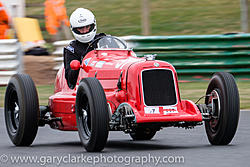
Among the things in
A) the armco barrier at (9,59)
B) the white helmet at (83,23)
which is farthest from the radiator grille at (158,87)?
the armco barrier at (9,59)

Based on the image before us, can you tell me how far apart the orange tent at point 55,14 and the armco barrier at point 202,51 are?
7112 mm

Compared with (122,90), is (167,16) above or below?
below

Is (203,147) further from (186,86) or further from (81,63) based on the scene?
(186,86)

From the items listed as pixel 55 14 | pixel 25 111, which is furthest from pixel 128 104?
pixel 55 14

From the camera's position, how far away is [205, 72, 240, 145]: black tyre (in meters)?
7.51

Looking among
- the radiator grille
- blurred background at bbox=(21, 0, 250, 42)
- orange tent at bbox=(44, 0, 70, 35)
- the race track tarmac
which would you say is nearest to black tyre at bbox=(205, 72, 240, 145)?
the race track tarmac

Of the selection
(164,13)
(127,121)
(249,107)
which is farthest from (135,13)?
(127,121)

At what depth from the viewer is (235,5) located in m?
27.2

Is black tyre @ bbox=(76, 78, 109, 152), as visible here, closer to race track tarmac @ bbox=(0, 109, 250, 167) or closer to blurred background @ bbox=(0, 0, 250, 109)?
race track tarmac @ bbox=(0, 109, 250, 167)

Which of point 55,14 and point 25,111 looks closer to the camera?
point 25,111

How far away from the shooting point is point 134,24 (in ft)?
83.8

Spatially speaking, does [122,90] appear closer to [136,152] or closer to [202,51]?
[136,152]

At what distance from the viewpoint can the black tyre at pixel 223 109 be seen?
7.51 metres

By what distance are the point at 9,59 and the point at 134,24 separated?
374 inches
